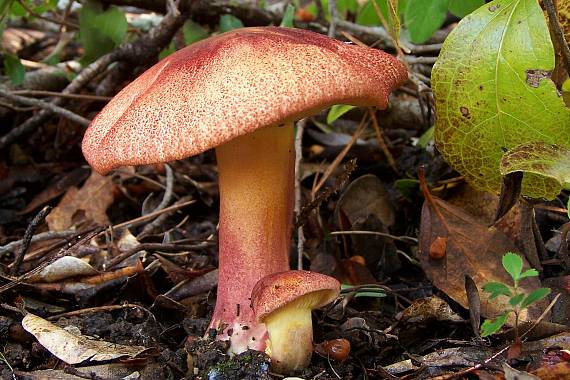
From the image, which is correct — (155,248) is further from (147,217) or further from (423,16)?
(423,16)

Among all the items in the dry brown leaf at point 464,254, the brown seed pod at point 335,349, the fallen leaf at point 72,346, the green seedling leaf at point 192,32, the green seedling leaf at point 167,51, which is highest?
the green seedling leaf at point 192,32

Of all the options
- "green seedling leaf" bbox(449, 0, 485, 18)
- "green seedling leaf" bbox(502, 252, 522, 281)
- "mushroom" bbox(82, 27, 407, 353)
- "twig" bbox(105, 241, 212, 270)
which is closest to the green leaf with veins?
"mushroom" bbox(82, 27, 407, 353)

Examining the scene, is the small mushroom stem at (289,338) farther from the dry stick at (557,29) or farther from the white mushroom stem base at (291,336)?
the dry stick at (557,29)

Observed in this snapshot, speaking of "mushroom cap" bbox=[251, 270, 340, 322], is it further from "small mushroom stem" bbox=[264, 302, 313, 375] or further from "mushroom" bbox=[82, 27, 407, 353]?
"mushroom" bbox=[82, 27, 407, 353]

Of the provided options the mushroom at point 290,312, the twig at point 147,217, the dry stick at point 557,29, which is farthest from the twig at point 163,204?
the dry stick at point 557,29

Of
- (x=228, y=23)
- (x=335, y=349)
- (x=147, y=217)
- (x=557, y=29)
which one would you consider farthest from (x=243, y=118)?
(x=228, y=23)

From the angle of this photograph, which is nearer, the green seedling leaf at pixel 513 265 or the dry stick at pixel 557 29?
the green seedling leaf at pixel 513 265
